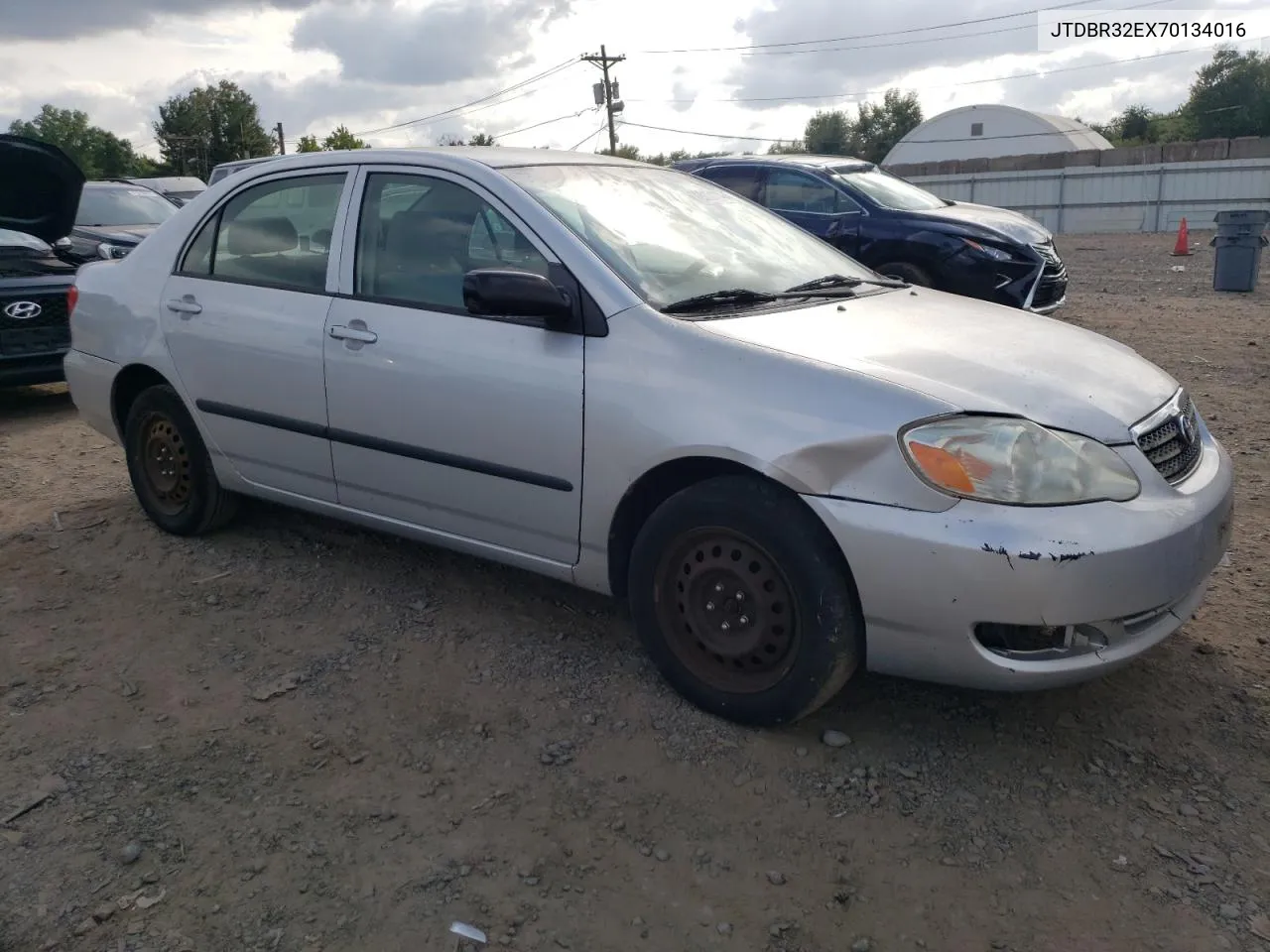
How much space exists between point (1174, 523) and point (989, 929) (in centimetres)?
114

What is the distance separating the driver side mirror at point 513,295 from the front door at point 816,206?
7.02 m

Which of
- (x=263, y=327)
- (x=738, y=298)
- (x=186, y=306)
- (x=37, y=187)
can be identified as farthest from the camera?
(x=37, y=187)

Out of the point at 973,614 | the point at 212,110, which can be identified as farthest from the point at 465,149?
the point at 212,110

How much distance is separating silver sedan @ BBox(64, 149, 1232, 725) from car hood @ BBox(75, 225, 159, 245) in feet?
23.5

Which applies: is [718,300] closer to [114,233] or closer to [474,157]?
[474,157]

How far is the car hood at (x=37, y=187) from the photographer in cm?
430

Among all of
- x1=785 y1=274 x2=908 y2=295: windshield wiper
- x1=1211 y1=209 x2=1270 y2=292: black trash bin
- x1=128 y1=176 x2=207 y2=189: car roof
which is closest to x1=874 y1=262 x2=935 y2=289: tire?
x1=1211 y1=209 x2=1270 y2=292: black trash bin

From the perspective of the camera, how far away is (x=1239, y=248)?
12055 millimetres

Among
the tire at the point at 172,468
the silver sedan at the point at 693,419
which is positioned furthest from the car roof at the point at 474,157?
the tire at the point at 172,468

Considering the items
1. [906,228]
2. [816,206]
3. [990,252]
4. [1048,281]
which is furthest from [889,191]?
[1048,281]

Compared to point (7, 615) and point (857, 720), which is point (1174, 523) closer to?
point (857, 720)

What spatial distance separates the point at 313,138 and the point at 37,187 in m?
41.6

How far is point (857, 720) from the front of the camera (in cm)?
310

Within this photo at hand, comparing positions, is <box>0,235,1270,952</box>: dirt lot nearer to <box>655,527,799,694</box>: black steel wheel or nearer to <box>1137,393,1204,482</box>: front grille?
<box>655,527,799,694</box>: black steel wheel
